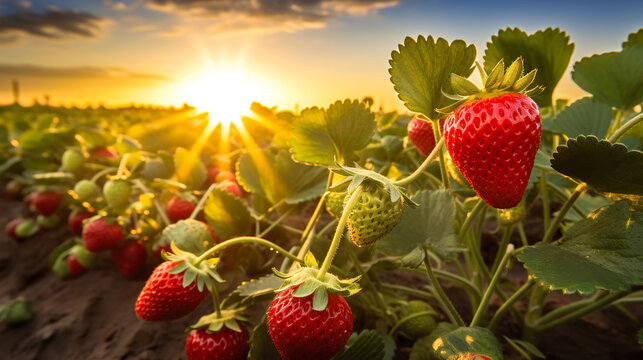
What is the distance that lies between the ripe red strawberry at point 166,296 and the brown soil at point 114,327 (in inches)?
14.1

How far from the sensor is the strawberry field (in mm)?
714

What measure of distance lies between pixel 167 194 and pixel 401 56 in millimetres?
1201

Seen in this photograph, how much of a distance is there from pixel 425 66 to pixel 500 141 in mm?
216

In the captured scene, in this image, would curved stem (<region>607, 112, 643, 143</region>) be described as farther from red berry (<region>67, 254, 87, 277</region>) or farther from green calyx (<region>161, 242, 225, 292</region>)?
red berry (<region>67, 254, 87, 277</region>)

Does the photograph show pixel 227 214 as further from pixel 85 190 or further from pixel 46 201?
pixel 46 201

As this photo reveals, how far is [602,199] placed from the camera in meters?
1.57

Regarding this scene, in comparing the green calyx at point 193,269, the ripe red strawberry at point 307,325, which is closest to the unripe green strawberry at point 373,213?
the ripe red strawberry at point 307,325

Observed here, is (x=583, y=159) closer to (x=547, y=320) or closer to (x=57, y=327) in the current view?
(x=547, y=320)

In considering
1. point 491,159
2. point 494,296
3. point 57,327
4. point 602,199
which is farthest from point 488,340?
point 57,327

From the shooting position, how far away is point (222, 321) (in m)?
0.99

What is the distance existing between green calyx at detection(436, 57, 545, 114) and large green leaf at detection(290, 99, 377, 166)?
29 centimetres

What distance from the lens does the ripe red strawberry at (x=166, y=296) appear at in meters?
0.96

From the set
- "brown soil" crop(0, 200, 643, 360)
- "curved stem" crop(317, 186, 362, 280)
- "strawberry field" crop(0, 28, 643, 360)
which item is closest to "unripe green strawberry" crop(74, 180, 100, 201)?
"strawberry field" crop(0, 28, 643, 360)

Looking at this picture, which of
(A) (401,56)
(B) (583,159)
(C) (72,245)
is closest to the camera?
(B) (583,159)
